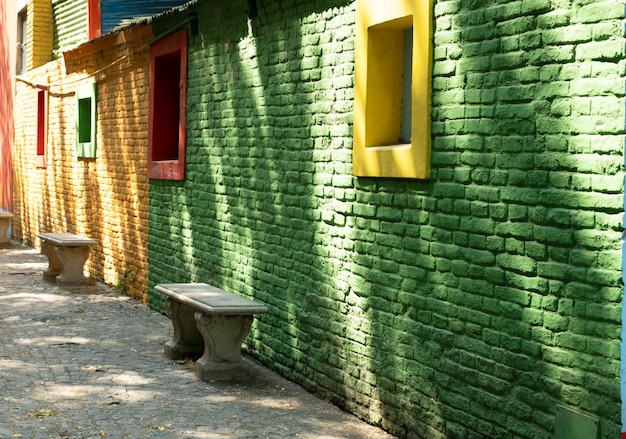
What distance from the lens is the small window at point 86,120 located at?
47.6ft

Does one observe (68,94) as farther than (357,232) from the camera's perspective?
Yes

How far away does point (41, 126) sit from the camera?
1902 centimetres

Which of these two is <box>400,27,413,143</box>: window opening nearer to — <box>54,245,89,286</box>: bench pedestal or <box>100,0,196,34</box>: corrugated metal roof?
<box>54,245,89,286</box>: bench pedestal

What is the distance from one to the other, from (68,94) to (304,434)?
11207mm

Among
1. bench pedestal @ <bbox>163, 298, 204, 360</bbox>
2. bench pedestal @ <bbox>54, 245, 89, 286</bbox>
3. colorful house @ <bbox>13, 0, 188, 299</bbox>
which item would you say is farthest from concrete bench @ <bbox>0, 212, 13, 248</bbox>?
bench pedestal @ <bbox>163, 298, 204, 360</bbox>

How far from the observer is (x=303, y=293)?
7.93 meters

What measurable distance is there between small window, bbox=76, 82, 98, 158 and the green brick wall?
5512 mm

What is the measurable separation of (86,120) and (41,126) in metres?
3.49

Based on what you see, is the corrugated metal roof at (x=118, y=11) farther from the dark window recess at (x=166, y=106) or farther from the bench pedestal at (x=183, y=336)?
the bench pedestal at (x=183, y=336)

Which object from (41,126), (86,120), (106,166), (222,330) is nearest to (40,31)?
(41,126)

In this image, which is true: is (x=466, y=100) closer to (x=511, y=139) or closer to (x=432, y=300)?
(x=511, y=139)

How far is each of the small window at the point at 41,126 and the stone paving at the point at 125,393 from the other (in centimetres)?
765

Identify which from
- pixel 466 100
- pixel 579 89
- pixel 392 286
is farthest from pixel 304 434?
pixel 579 89

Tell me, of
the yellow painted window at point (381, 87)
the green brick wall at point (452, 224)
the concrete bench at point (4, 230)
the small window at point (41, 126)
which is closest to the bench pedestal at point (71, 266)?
the green brick wall at point (452, 224)
